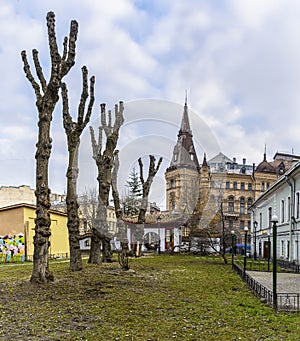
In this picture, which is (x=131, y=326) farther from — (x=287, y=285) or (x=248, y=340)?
(x=287, y=285)

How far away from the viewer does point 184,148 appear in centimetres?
1714

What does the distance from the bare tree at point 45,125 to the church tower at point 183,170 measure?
469 centimetres

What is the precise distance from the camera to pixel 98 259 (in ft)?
66.5

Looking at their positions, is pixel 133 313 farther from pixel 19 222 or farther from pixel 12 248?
pixel 19 222

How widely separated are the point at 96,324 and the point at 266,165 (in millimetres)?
63993

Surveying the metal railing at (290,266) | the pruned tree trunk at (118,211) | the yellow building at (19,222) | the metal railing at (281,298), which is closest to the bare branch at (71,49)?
the pruned tree trunk at (118,211)

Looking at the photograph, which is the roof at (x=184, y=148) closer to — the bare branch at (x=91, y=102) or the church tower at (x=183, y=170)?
the church tower at (x=183, y=170)

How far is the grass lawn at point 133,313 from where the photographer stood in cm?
748

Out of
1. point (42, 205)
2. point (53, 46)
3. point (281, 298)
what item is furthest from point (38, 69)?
point (281, 298)

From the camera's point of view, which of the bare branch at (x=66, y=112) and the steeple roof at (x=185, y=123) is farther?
the bare branch at (x=66, y=112)

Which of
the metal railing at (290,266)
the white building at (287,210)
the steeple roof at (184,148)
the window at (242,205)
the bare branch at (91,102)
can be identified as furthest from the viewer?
the window at (242,205)

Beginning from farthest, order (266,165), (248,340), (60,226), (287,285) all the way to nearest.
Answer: (266,165)
(60,226)
(287,285)
(248,340)

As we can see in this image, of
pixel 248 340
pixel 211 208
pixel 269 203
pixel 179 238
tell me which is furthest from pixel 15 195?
pixel 248 340

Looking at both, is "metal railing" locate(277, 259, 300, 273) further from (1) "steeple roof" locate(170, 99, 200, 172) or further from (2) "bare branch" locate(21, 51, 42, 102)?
(2) "bare branch" locate(21, 51, 42, 102)
